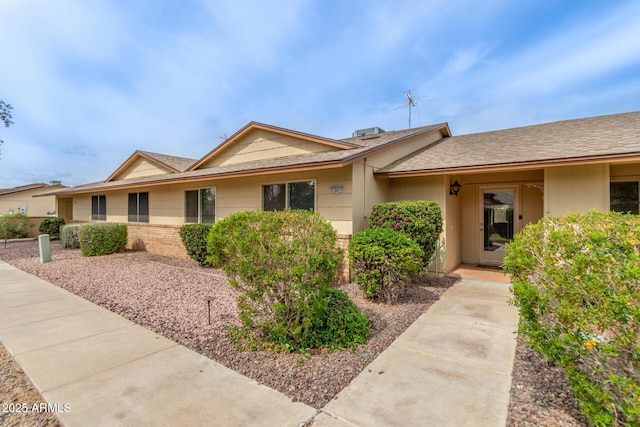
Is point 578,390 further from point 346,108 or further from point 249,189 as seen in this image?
point 346,108

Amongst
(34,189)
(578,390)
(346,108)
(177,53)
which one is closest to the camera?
(578,390)

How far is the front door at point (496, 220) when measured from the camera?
Answer: 28.1 ft

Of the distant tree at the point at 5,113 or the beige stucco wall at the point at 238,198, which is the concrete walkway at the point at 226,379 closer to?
the beige stucco wall at the point at 238,198

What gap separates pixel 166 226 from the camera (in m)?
11.3

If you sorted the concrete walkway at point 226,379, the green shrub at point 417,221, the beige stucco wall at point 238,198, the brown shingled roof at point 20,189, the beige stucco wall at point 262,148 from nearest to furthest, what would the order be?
the concrete walkway at point 226,379
the green shrub at point 417,221
the beige stucco wall at point 238,198
the beige stucco wall at point 262,148
the brown shingled roof at point 20,189

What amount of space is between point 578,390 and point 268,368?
8.70 feet

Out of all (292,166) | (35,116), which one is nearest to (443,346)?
(292,166)

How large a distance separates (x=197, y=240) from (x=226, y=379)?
676cm

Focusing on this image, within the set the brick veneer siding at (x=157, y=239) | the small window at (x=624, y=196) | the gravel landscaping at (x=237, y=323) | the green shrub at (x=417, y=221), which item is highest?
the small window at (x=624, y=196)

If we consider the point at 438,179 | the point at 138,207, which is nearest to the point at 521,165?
the point at 438,179

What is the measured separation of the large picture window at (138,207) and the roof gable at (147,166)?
1461 mm

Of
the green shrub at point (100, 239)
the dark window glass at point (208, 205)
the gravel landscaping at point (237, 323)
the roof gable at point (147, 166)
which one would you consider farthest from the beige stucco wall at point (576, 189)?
the green shrub at point (100, 239)

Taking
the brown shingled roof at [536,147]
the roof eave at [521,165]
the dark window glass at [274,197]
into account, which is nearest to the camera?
the roof eave at [521,165]

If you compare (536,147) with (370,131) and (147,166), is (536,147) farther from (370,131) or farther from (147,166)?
(147,166)
